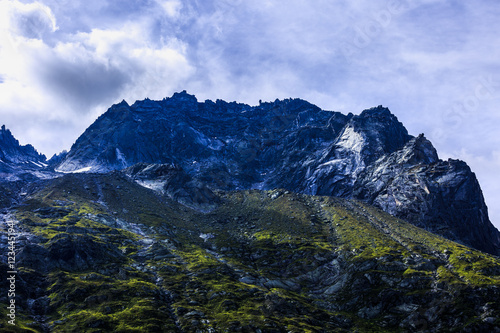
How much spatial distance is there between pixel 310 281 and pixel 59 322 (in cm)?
7762

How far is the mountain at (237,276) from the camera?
2859 inches

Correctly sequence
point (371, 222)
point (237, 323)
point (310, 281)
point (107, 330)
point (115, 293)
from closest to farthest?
point (107, 330) < point (237, 323) < point (115, 293) < point (310, 281) < point (371, 222)

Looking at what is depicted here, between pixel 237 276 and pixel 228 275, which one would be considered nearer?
pixel 228 275

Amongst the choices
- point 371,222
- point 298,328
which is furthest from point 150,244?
point 371,222

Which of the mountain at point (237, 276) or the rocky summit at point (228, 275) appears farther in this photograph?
the mountain at point (237, 276)

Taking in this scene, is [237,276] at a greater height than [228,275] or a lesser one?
lesser

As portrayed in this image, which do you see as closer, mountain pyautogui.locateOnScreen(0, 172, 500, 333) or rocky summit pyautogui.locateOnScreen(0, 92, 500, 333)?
rocky summit pyautogui.locateOnScreen(0, 92, 500, 333)

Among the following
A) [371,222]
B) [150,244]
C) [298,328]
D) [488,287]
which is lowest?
[298,328]

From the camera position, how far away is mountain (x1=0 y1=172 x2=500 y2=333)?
72.6 m

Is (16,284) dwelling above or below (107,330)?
above

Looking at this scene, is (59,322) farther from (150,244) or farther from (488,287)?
(488,287)

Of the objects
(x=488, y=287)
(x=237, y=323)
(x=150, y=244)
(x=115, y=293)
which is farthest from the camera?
(x=150, y=244)

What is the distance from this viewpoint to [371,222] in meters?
162

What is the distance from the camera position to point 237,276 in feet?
344
